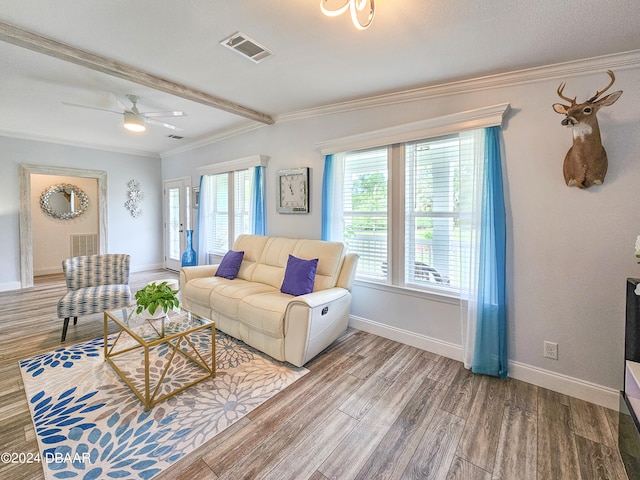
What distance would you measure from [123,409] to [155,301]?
716 millimetres

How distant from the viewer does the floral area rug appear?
1525 millimetres

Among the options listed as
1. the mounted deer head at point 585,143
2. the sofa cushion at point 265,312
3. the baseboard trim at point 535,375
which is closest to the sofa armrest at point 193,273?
the sofa cushion at point 265,312

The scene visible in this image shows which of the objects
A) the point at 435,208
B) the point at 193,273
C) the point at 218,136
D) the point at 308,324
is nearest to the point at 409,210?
the point at 435,208

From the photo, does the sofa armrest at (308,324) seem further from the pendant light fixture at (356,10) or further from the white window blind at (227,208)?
the white window blind at (227,208)

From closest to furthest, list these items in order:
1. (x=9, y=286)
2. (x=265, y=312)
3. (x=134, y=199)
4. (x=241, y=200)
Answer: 1. (x=265, y=312)
2. (x=241, y=200)
3. (x=9, y=286)
4. (x=134, y=199)

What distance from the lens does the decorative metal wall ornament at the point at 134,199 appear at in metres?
6.17

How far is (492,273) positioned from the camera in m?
2.38

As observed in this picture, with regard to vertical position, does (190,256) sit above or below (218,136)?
below

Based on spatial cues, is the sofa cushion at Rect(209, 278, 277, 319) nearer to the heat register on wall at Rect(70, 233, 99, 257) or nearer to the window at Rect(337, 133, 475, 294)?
the window at Rect(337, 133, 475, 294)

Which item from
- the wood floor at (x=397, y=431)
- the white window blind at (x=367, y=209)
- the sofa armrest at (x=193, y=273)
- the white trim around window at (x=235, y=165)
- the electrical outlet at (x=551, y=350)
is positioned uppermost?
the white trim around window at (x=235, y=165)

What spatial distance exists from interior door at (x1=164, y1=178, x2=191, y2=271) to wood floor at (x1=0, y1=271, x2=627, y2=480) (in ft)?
12.4

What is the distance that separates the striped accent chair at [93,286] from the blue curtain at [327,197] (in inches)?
91.8

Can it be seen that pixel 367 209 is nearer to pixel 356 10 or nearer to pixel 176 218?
pixel 356 10

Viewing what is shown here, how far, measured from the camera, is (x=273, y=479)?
4.68ft
